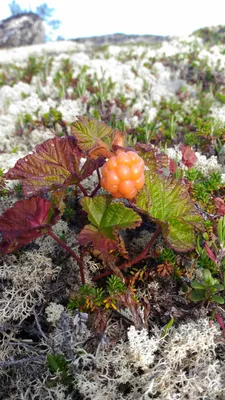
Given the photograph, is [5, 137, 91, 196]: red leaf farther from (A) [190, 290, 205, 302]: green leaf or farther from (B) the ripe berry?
(A) [190, 290, 205, 302]: green leaf

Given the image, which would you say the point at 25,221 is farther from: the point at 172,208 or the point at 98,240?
the point at 172,208

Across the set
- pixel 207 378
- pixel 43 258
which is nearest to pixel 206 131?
pixel 43 258

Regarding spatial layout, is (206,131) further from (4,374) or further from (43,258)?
(4,374)

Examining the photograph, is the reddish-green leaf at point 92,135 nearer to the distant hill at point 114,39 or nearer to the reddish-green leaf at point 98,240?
the reddish-green leaf at point 98,240

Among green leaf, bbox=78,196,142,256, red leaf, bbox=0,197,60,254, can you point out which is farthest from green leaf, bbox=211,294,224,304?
red leaf, bbox=0,197,60,254

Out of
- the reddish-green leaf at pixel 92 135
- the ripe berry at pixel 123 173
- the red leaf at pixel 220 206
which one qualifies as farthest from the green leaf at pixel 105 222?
the red leaf at pixel 220 206
